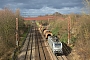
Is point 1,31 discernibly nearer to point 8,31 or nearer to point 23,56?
point 8,31

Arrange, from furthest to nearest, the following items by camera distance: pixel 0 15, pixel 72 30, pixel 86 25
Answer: pixel 72 30 → pixel 0 15 → pixel 86 25

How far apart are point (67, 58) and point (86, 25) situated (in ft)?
23.0

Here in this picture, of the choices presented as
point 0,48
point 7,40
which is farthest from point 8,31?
point 0,48

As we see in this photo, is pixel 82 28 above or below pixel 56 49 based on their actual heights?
above

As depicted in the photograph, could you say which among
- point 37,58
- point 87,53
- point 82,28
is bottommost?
point 37,58

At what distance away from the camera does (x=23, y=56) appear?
36.6m

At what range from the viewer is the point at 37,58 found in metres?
34.9

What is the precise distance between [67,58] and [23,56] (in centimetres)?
795

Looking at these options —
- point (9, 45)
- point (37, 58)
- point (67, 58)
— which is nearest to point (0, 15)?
point (9, 45)

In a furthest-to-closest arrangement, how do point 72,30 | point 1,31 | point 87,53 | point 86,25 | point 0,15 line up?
point 72,30 < point 0,15 < point 1,31 < point 86,25 < point 87,53

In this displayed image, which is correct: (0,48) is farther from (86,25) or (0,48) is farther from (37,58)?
(86,25)

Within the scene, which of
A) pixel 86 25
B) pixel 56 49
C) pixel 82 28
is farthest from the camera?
pixel 56 49

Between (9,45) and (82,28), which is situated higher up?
(82,28)

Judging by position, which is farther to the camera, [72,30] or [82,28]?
[72,30]
